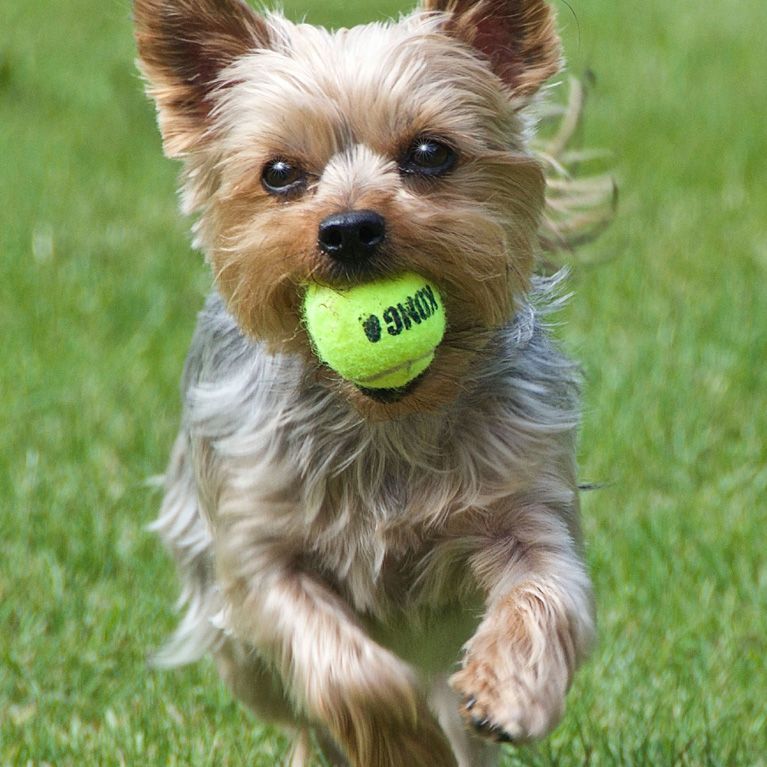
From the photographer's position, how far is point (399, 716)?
3600 mm

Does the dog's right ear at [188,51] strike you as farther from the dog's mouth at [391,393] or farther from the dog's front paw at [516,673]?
the dog's front paw at [516,673]

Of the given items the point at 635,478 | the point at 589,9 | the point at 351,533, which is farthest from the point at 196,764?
the point at 589,9

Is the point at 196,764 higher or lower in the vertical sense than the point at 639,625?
higher

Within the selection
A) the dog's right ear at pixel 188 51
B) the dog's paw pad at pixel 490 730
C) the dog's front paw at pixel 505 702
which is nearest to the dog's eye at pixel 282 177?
the dog's right ear at pixel 188 51

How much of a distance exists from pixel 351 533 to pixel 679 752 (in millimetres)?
1099

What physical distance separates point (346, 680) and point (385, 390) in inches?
24.2

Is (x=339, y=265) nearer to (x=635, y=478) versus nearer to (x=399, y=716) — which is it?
(x=399, y=716)

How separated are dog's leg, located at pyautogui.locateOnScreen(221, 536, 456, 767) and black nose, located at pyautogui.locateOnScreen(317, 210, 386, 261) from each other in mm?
809

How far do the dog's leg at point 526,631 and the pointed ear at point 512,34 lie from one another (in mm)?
1042

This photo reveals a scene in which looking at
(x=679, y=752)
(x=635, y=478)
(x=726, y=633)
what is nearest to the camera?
(x=679, y=752)

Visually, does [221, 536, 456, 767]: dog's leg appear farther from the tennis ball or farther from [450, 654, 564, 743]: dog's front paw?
the tennis ball

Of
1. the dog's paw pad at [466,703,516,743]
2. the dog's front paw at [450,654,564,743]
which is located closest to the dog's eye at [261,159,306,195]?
the dog's front paw at [450,654,564,743]

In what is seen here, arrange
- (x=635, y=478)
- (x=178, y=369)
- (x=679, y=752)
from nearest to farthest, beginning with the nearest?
(x=679, y=752), (x=635, y=478), (x=178, y=369)

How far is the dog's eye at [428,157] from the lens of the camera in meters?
3.78
